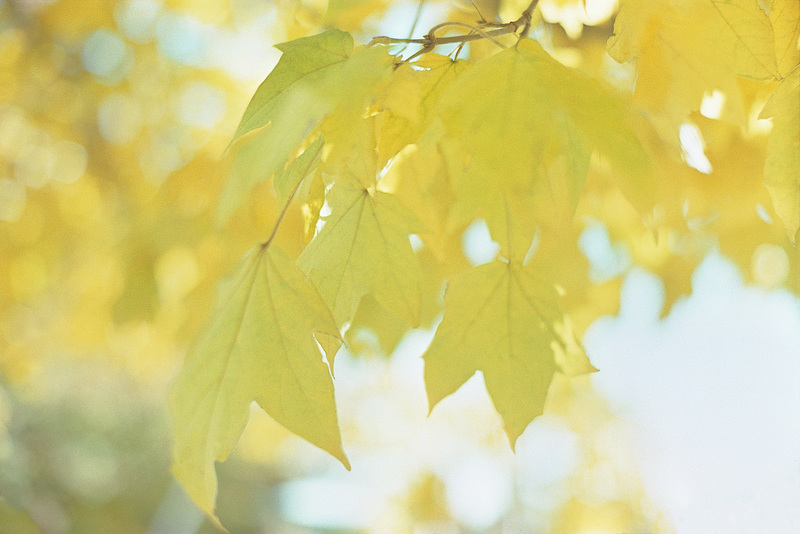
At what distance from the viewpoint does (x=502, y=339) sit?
1.55 feet

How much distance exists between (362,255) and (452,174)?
0.11 metres

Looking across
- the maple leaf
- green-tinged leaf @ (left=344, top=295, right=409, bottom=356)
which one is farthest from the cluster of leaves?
green-tinged leaf @ (left=344, top=295, right=409, bottom=356)

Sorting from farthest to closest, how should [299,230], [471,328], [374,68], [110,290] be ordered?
[110,290] < [299,230] < [471,328] < [374,68]

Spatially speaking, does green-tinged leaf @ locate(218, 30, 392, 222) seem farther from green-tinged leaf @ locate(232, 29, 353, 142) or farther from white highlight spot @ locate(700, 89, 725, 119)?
white highlight spot @ locate(700, 89, 725, 119)

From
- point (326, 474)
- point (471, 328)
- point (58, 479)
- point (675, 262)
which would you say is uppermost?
point (471, 328)

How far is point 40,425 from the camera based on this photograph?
7.41 m

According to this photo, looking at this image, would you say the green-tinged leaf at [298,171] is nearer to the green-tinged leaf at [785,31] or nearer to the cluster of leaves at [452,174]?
the cluster of leaves at [452,174]

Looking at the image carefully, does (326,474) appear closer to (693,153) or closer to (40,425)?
(40,425)

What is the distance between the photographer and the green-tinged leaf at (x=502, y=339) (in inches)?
17.9

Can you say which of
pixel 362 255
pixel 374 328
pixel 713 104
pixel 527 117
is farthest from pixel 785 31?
pixel 374 328

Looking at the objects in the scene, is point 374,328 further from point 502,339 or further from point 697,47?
point 697,47

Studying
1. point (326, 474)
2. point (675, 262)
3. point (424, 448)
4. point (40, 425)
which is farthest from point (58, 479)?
point (675, 262)

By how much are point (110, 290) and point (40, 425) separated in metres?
7.20

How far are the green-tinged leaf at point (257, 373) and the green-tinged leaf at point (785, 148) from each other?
32 centimetres
